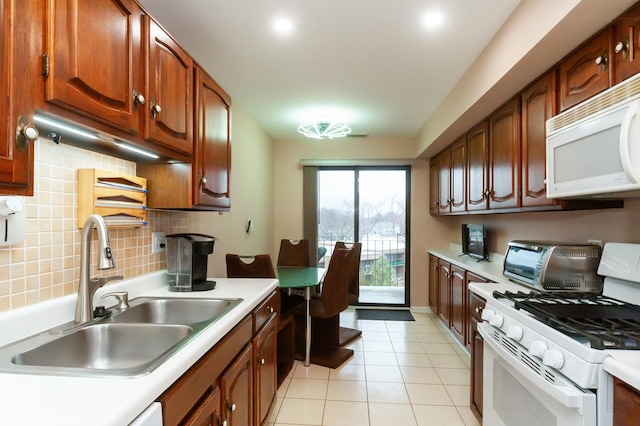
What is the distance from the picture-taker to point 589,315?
139 cm

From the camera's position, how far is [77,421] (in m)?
0.63

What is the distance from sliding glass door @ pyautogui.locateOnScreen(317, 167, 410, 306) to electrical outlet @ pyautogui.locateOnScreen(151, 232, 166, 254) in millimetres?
2958

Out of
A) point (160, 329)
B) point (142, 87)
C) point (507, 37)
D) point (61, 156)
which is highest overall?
point (507, 37)

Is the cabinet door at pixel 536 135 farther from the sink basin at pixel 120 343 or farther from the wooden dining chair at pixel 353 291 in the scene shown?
the sink basin at pixel 120 343

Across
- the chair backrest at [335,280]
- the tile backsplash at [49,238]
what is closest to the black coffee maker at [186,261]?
the tile backsplash at [49,238]

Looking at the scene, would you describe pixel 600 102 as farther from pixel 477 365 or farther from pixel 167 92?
pixel 167 92

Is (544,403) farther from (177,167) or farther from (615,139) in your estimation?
(177,167)

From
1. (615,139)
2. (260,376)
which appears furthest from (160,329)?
(615,139)

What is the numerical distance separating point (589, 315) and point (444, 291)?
2.41 m

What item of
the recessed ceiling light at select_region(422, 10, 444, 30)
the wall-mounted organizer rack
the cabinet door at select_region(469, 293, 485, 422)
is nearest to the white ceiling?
the recessed ceiling light at select_region(422, 10, 444, 30)

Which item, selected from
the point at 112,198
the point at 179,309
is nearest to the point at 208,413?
the point at 179,309

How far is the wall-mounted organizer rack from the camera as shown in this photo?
137 cm

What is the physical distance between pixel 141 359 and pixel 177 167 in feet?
3.09

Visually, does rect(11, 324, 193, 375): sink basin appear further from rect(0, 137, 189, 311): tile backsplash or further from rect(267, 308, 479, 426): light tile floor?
rect(267, 308, 479, 426): light tile floor
